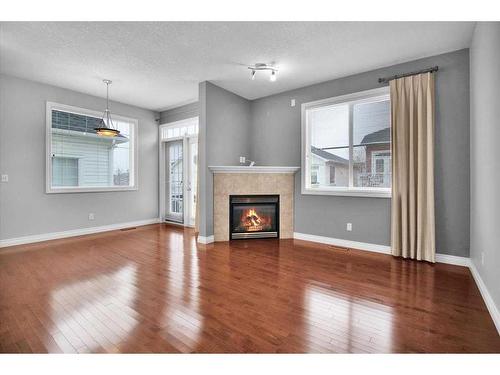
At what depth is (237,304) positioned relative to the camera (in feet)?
7.01

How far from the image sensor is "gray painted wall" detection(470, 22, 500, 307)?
6.22 feet

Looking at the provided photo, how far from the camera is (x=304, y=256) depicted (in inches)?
138

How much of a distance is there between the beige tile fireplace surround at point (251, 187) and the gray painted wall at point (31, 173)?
8.72 feet

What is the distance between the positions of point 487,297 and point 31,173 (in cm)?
636

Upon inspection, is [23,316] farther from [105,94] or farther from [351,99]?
[351,99]

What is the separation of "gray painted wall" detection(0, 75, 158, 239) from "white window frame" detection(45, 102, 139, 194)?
7cm

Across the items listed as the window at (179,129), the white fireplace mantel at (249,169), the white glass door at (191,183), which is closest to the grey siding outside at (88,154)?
the window at (179,129)

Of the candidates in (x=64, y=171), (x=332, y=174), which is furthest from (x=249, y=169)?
(x=64, y=171)

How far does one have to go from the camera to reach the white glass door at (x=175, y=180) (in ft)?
19.3

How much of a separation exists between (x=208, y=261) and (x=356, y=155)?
2829mm

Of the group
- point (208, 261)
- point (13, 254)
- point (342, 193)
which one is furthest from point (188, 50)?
point (13, 254)

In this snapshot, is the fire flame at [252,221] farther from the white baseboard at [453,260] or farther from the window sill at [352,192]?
the white baseboard at [453,260]

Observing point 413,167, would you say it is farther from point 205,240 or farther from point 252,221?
point 205,240

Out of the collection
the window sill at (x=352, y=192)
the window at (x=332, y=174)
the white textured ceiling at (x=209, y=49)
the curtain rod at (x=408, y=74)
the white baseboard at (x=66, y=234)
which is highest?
the white textured ceiling at (x=209, y=49)
